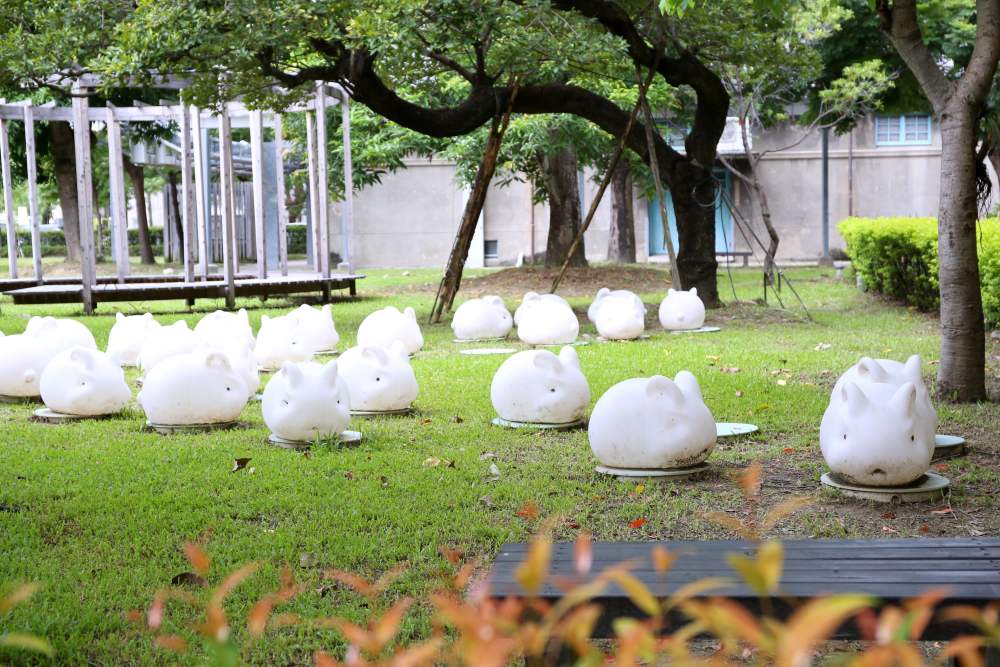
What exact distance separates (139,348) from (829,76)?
18.0 meters

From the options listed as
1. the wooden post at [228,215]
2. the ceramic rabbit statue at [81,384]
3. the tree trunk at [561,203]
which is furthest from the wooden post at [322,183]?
the ceramic rabbit statue at [81,384]

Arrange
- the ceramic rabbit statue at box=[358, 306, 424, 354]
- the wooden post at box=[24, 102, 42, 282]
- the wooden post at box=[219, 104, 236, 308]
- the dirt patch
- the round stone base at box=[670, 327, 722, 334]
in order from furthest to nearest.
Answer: the dirt patch < the wooden post at box=[24, 102, 42, 282] < the wooden post at box=[219, 104, 236, 308] < the round stone base at box=[670, 327, 722, 334] < the ceramic rabbit statue at box=[358, 306, 424, 354]

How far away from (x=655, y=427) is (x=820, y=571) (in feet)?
9.61

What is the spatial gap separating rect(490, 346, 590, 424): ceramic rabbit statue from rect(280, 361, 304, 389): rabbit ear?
1480mm

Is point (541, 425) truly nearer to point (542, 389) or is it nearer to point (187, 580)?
point (542, 389)

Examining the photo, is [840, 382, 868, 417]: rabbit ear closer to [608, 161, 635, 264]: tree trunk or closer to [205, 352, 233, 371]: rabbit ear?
[205, 352, 233, 371]: rabbit ear

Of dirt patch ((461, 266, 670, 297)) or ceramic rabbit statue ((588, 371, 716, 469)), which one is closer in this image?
ceramic rabbit statue ((588, 371, 716, 469))

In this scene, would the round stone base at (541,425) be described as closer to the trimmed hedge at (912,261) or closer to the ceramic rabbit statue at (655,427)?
the ceramic rabbit statue at (655,427)

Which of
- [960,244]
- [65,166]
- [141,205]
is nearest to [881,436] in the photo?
[960,244]

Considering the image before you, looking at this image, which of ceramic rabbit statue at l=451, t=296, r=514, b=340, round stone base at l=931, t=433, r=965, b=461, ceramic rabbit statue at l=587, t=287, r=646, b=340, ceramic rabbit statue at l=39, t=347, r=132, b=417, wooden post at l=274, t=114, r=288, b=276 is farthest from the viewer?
wooden post at l=274, t=114, r=288, b=276

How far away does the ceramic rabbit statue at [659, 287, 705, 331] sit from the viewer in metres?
14.1

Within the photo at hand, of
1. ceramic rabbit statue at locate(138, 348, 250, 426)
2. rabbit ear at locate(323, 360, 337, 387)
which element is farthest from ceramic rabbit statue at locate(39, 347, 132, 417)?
rabbit ear at locate(323, 360, 337, 387)

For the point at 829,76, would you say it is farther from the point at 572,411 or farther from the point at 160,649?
the point at 160,649

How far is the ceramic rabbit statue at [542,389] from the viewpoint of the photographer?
799 cm
